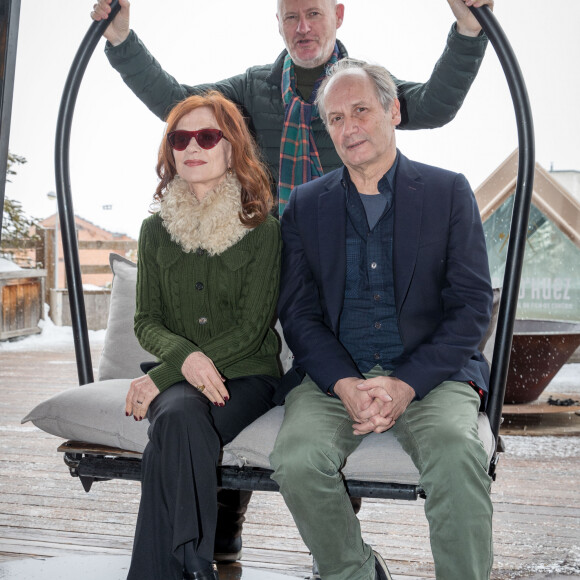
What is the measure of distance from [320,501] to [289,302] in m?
0.52

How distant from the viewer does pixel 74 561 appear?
2014 mm

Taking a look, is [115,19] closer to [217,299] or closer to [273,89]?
[273,89]

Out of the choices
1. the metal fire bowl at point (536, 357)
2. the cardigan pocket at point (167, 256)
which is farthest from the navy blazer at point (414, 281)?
the metal fire bowl at point (536, 357)

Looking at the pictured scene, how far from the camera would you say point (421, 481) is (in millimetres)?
1426

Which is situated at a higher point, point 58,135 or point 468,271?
point 58,135

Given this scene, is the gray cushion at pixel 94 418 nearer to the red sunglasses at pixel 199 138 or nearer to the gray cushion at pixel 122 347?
the gray cushion at pixel 122 347

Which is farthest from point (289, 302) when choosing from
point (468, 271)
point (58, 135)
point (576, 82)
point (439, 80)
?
point (576, 82)

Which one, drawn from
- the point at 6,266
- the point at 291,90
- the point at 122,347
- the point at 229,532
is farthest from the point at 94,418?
the point at 6,266

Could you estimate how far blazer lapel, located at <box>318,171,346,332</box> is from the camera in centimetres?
173

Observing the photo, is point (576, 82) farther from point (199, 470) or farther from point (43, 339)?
point (199, 470)

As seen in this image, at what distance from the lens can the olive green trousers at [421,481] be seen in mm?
1350

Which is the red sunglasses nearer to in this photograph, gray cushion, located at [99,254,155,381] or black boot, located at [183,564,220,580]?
gray cushion, located at [99,254,155,381]

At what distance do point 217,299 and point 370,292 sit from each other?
0.38 meters

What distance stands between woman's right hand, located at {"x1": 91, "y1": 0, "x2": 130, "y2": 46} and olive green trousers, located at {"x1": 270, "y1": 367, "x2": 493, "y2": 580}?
1126 mm
